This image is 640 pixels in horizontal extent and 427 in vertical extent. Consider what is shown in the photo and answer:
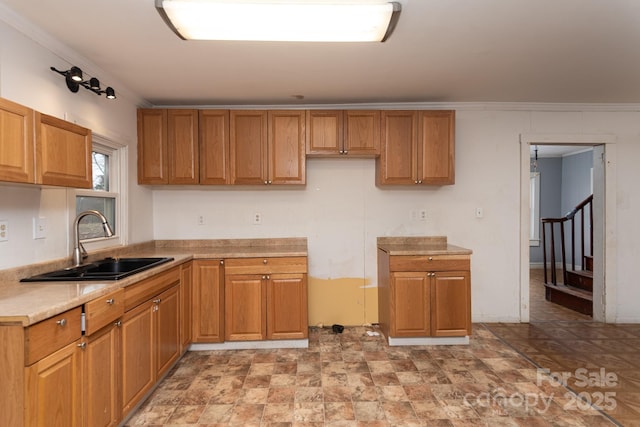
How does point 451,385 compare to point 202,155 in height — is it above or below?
below

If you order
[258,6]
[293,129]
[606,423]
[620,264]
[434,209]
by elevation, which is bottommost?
[606,423]

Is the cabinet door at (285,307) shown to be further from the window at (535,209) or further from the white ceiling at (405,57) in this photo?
the window at (535,209)

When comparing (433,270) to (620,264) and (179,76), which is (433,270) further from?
(179,76)

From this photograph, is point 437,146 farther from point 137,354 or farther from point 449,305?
point 137,354

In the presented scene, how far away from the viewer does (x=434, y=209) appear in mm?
3531

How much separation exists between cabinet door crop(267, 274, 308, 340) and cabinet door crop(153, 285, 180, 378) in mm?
755

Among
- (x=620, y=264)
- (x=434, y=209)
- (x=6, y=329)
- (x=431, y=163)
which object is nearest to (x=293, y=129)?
(x=431, y=163)

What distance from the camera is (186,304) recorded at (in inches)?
109

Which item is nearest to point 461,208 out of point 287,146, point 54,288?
point 287,146

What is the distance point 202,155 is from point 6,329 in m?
2.20

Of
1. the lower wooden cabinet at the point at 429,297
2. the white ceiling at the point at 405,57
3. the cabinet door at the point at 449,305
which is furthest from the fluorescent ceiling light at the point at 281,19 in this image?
the cabinet door at the point at 449,305

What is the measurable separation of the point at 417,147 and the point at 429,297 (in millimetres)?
1436

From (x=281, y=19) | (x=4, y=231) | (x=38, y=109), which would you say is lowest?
(x=4, y=231)

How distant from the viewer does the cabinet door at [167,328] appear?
2262 millimetres
